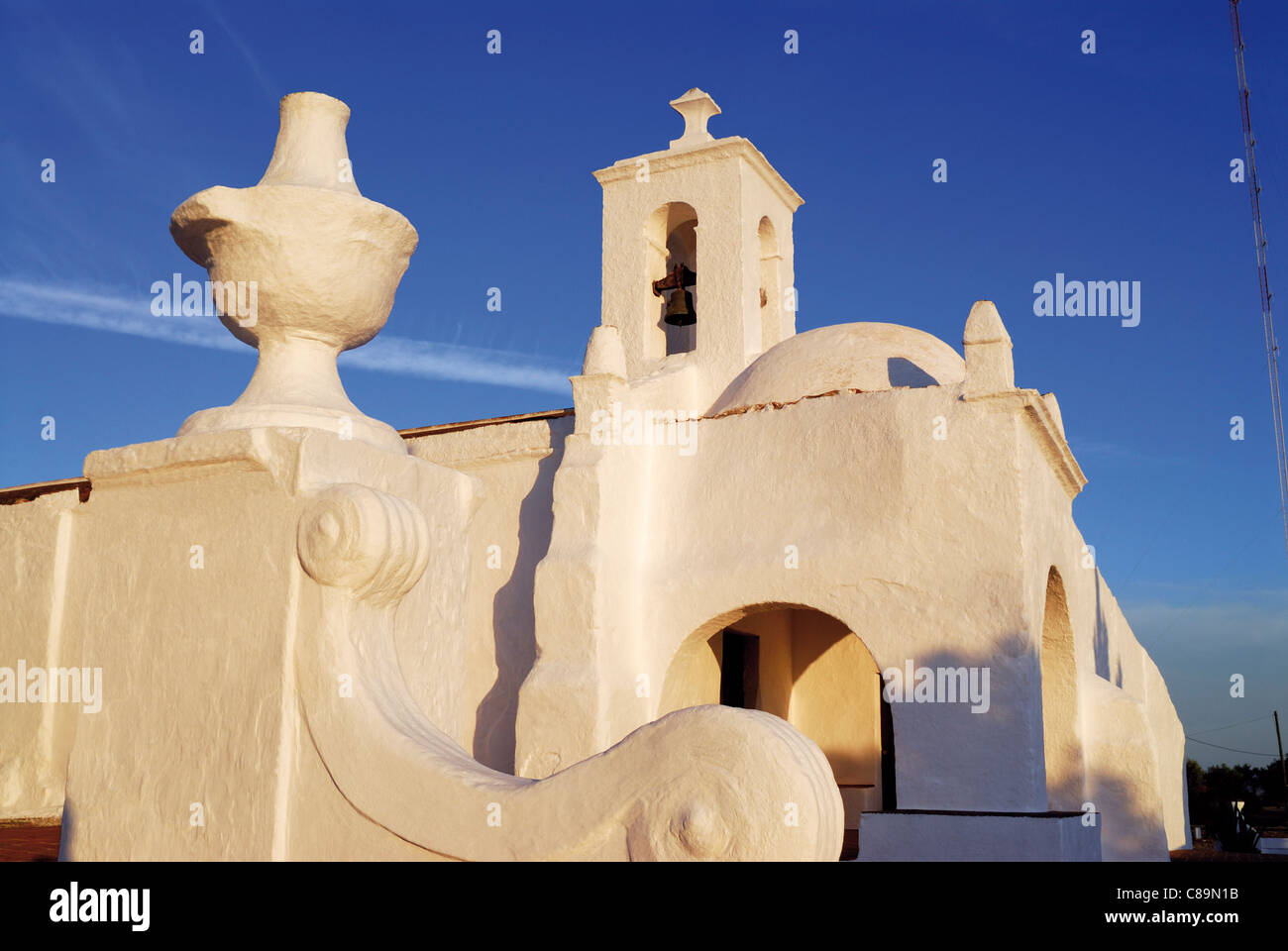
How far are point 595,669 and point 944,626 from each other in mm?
2771

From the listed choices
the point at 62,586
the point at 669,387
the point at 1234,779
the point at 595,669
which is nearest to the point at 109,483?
the point at 62,586

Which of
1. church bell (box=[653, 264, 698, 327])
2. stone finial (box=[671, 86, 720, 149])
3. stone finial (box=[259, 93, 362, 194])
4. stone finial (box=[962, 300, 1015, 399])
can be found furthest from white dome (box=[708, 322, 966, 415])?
stone finial (box=[259, 93, 362, 194])

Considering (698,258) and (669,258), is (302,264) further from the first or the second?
(669,258)

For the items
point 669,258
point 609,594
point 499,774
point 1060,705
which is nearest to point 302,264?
point 499,774

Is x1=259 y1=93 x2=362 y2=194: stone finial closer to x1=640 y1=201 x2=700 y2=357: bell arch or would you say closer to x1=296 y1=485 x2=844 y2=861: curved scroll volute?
x1=296 y1=485 x2=844 y2=861: curved scroll volute

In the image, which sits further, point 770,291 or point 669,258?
point 669,258

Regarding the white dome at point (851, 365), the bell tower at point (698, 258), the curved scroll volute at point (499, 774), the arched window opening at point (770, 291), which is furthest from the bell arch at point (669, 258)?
the curved scroll volute at point (499, 774)

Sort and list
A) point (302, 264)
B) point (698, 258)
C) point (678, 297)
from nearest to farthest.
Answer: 1. point (302, 264)
2. point (698, 258)
3. point (678, 297)

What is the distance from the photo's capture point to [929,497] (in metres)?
8.76

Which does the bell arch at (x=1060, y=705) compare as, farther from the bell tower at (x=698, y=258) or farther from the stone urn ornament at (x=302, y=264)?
the stone urn ornament at (x=302, y=264)

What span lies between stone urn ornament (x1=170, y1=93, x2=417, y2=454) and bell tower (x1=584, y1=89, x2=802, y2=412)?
333 inches

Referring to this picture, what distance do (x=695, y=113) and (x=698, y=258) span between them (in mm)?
1975

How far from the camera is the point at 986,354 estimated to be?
8.71 meters
